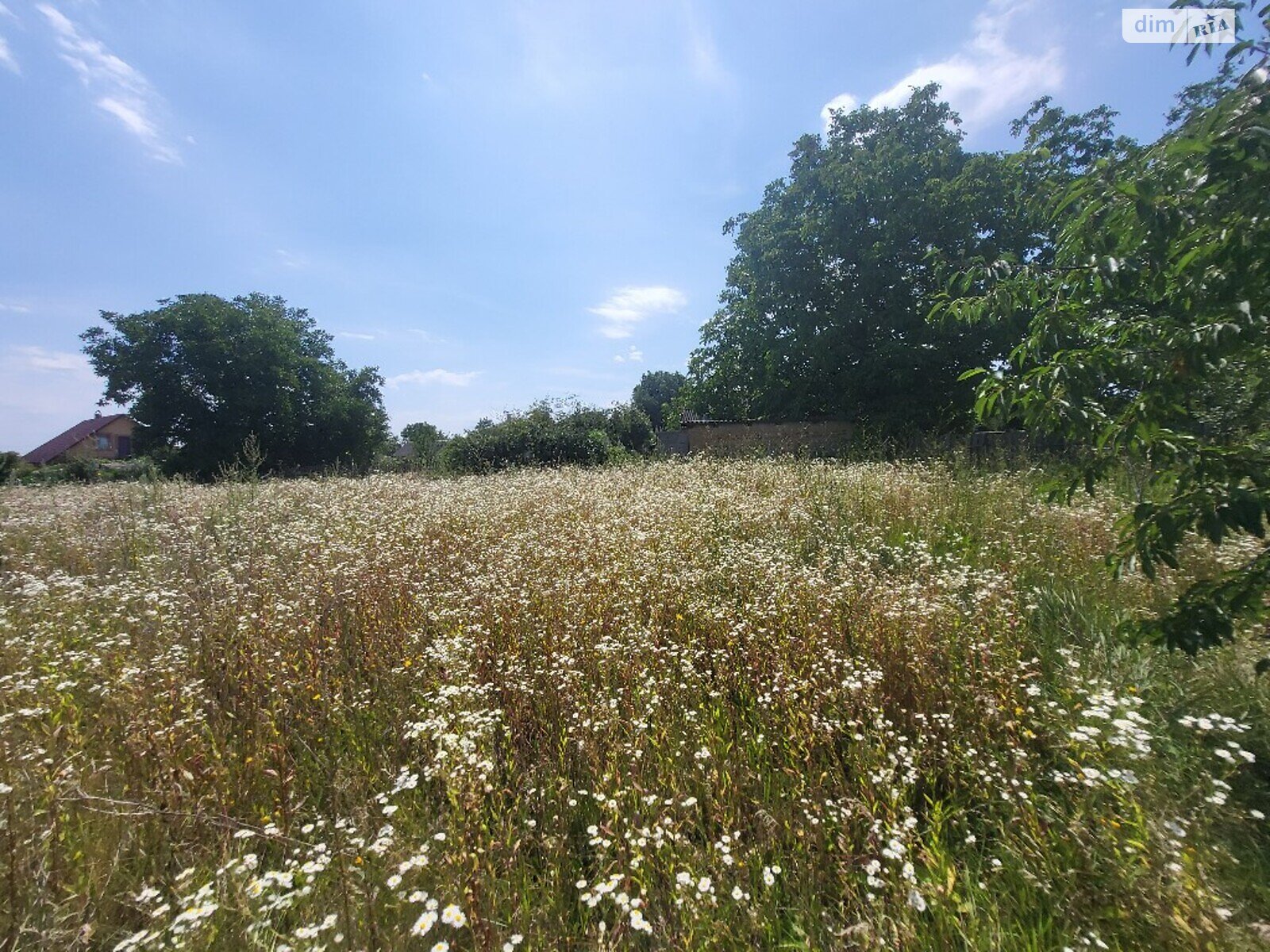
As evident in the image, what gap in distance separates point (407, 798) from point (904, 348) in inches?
667

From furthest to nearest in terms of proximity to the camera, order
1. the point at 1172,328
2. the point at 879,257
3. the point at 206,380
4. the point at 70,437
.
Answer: the point at 70,437
the point at 206,380
the point at 879,257
the point at 1172,328

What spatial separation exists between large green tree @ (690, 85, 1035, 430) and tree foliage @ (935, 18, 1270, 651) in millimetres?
13877

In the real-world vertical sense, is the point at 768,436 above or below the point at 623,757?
above

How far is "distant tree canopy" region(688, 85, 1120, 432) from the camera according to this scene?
50.2 feet

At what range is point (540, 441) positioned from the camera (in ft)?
55.2

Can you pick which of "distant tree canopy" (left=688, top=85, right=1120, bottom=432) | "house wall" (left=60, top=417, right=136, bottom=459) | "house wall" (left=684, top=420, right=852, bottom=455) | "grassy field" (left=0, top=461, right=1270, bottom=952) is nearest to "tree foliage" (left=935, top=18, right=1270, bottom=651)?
"grassy field" (left=0, top=461, right=1270, bottom=952)

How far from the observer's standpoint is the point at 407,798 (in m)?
2.06

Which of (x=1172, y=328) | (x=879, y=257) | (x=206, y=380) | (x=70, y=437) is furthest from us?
(x=70, y=437)

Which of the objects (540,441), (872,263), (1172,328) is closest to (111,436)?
(540,441)

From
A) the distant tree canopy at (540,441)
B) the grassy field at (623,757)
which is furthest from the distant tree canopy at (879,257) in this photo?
the grassy field at (623,757)

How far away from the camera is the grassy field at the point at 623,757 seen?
150cm

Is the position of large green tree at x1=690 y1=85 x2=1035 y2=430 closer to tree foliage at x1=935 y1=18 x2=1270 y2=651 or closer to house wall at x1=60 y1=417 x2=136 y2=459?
tree foliage at x1=935 y1=18 x2=1270 y2=651

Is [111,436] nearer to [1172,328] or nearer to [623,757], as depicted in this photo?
[623,757]

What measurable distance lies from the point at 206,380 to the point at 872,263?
27356mm
